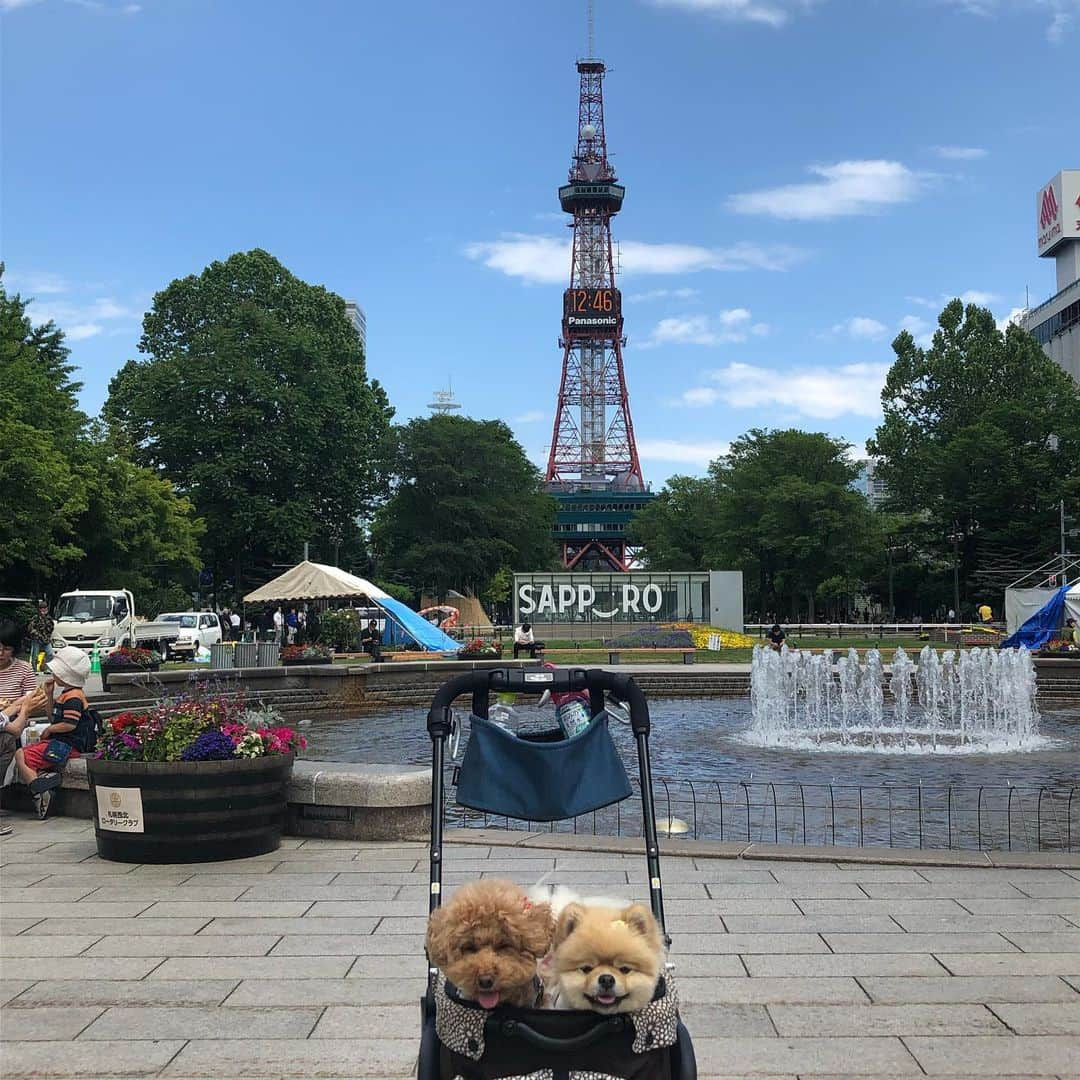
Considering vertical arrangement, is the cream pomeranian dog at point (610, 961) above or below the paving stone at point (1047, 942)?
above

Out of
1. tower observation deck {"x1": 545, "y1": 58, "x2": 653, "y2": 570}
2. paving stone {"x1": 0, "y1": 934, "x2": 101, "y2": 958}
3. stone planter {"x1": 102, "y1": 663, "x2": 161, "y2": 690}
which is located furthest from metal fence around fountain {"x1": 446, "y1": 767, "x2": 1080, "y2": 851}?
tower observation deck {"x1": 545, "y1": 58, "x2": 653, "y2": 570}

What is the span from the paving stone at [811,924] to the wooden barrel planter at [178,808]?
3.42 meters

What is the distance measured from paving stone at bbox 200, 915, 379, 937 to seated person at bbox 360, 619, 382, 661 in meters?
24.2

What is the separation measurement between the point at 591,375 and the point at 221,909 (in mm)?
134799

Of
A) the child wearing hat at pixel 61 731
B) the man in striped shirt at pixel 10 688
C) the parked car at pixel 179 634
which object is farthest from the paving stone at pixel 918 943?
the parked car at pixel 179 634

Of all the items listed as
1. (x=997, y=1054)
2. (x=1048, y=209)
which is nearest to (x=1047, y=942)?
(x=997, y=1054)

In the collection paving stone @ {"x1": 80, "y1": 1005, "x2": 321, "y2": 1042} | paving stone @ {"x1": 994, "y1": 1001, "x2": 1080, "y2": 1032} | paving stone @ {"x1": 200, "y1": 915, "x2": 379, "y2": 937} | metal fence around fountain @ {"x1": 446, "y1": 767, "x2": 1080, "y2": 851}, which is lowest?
metal fence around fountain @ {"x1": 446, "y1": 767, "x2": 1080, "y2": 851}

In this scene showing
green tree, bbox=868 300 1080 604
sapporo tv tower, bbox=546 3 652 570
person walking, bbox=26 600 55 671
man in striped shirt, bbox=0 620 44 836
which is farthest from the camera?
sapporo tv tower, bbox=546 3 652 570

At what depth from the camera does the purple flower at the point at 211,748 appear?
321 inches

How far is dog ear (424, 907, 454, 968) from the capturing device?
10.3 feet

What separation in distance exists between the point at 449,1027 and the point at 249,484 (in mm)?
52380

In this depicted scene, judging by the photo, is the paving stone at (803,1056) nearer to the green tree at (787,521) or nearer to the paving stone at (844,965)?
the paving stone at (844,965)

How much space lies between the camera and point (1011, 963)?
5.78 metres

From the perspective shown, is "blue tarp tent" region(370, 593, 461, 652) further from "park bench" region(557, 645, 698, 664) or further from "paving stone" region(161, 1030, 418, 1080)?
"paving stone" region(161, 1030, 418, 1080)
